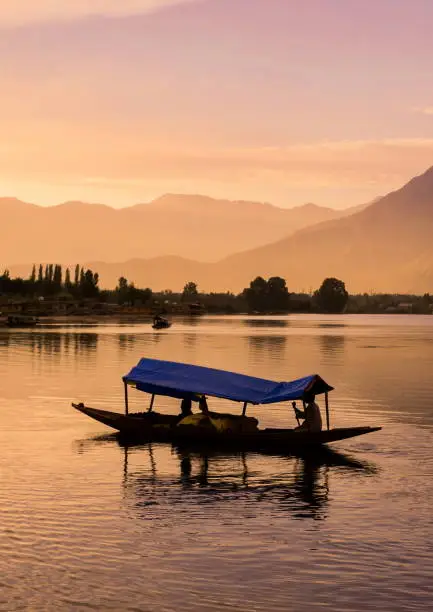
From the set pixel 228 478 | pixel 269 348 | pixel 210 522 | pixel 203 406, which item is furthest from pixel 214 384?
pixel 269 348

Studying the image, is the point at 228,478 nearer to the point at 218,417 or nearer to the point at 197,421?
the point at 218,417

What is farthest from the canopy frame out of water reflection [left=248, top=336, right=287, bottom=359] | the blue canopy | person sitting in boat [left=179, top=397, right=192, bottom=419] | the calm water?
water reflection [left=248, top=336, right=287, bottom=359]

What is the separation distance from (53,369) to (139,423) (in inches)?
2094

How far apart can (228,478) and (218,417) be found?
840cm

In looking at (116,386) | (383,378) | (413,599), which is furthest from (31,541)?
(383,378)

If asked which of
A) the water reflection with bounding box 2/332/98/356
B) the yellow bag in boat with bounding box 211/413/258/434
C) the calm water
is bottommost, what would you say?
the calm water

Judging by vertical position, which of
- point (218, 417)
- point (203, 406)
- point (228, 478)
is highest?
point (203, 406)

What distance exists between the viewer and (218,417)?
49.2m

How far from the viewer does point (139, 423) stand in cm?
5094

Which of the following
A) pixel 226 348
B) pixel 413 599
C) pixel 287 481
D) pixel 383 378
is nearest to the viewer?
pixel 413 599

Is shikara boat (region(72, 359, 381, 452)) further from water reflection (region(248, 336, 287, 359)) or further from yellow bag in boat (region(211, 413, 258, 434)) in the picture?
water reflection (region(248, 336, 287, 359))

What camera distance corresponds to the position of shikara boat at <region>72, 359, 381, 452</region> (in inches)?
1864

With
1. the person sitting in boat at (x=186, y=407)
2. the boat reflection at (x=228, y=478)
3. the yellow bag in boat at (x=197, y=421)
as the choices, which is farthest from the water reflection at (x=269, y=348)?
the boat reflection at (x=228, y=478)

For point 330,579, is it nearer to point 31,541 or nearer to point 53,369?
point 31,541
